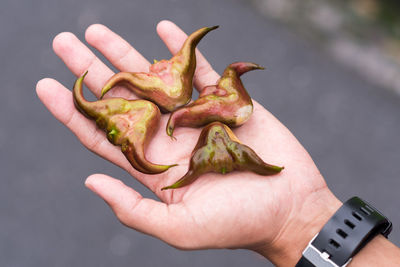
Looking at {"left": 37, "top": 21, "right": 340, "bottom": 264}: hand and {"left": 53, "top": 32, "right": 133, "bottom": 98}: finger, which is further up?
{"left": 53, "top": 32, "right": 133, "bottom": 98}: finger

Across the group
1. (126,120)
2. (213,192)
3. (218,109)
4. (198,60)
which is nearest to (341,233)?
(213,192)

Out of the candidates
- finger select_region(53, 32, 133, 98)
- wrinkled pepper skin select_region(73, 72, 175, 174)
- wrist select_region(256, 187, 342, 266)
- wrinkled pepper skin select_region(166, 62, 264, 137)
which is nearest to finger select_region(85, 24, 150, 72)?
finger select_region(53, 32, 133, 98)

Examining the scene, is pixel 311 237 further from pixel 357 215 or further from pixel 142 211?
pixel 142 211

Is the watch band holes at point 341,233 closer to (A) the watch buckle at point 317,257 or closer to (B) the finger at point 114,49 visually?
(A) the watch buckle at point 317,257

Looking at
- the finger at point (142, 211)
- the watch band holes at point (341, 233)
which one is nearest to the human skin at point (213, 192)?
the finger at point (142, 211)

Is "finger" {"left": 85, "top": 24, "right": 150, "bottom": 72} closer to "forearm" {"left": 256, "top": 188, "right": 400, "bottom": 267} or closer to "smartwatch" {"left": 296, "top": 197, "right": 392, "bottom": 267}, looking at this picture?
"forearm" {"left": 256, "top": 188, "right": 400, "bottom": 267}
